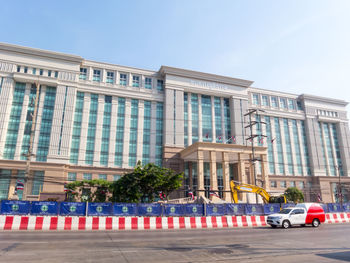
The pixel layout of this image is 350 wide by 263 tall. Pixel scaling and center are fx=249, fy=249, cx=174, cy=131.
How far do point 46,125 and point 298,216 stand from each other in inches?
1687

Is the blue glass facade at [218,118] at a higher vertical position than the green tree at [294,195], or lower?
higher

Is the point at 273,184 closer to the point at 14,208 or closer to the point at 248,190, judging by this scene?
the point at 248,190

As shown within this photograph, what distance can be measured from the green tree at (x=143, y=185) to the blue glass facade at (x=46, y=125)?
733 inches

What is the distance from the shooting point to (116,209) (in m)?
20.7

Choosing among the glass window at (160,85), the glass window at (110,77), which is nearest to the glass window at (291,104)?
the glass window at (160,85)

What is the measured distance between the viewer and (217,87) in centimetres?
5631

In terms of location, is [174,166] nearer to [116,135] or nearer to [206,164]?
[206,164]

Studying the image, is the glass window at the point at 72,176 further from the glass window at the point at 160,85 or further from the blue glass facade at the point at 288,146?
the blue glass facade at the point at 288,146

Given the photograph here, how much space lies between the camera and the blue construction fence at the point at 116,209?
19.4 metres

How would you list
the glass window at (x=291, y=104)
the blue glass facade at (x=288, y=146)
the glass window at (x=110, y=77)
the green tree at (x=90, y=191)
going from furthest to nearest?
the glass window at (x=291, y=104) < the blue glass facade at (x=288, y=146) < the glass window at (x=110, y=77) < the green tree at (x=90, y=191)

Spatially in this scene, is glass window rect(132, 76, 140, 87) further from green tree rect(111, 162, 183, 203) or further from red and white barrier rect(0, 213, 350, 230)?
red and white barrier rect(0, 213, 350, 230)

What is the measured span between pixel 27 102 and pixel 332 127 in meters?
72.4

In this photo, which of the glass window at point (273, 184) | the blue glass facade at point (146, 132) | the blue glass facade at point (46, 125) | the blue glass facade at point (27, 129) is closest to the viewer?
the blue glass facade at point (27, 129)

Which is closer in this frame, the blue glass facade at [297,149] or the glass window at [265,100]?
the blue glass facade at [297,149]
